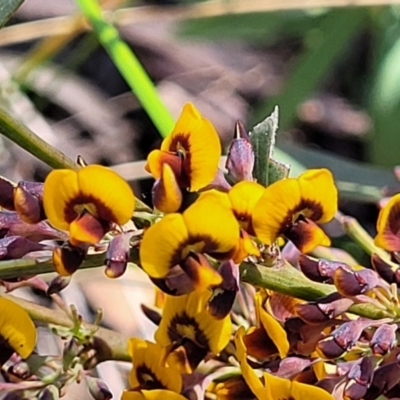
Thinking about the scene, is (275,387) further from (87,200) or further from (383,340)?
(87,200)

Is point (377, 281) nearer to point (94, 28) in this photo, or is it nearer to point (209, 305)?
point (209, 305)

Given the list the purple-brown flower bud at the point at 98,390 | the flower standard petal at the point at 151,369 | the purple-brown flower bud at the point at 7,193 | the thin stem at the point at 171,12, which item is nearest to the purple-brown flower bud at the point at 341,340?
the flower standard petal at the point at 151,369

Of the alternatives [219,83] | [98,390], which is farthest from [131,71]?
[98,390]

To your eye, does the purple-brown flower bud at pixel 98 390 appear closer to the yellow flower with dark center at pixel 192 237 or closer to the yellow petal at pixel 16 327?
the yellow petal at pixel 16 327

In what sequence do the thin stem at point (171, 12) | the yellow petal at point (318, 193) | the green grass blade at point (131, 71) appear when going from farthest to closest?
the thin stem at point (171, 12) → the green grass blade at point (131, 71) → the yellow petal at point (318, 193)

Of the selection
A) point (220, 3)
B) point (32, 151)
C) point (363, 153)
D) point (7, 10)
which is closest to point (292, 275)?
point (32, 151)

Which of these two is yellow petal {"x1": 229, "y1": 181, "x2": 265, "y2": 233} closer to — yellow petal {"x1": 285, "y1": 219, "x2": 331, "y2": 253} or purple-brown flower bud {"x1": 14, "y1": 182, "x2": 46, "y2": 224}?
yellow petal {"x1": 285, "y1": 219, "x2": 331, "y2": 253}

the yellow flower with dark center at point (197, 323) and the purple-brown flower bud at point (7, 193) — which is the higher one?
the purple-brown flower bud at point (7, 193)

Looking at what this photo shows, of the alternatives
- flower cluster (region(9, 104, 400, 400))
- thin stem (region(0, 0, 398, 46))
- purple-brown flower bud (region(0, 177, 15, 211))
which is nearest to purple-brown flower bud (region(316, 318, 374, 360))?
flower cluster (region(9, 104, 400, 400))
